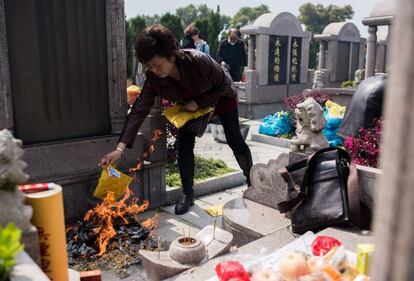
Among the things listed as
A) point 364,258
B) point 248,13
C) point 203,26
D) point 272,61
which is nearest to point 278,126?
point 272,61

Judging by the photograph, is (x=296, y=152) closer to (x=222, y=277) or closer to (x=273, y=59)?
(x=222, y=277)

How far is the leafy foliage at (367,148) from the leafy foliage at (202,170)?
1899 millimetres

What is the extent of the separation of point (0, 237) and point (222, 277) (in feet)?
3.59

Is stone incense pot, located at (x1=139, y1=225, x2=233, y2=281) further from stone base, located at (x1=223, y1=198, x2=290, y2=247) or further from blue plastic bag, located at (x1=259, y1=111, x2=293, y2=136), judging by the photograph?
blue plastic bag, located at (x1=259, y1=111, x2=293, y2=136)

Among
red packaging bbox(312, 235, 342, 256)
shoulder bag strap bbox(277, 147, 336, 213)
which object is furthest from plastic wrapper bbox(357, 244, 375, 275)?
shoulder bag strap bbox(277, 147, 336, 213)

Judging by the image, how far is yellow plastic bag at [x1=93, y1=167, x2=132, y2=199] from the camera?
323cm

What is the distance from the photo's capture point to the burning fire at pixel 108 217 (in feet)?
11.0

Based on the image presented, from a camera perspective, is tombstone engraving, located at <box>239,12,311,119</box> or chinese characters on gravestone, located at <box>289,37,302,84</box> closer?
tombstone engraving, located at <box>239,12,311,119</box>

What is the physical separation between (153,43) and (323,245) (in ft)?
6.05

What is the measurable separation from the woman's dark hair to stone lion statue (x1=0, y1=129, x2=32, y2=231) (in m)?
1.80

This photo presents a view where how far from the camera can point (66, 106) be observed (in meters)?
3.81

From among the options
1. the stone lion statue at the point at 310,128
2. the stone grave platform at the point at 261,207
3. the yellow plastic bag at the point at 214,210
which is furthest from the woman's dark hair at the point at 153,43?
the yellow plastic bag at the point at 214,210

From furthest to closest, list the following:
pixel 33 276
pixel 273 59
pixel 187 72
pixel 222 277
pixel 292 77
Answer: pixel 292 77 < pixel 273 59 < pixel 187 72 < pixel 222 277 < pixel 33 276

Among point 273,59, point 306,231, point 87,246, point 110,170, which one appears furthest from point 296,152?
point 273,59
